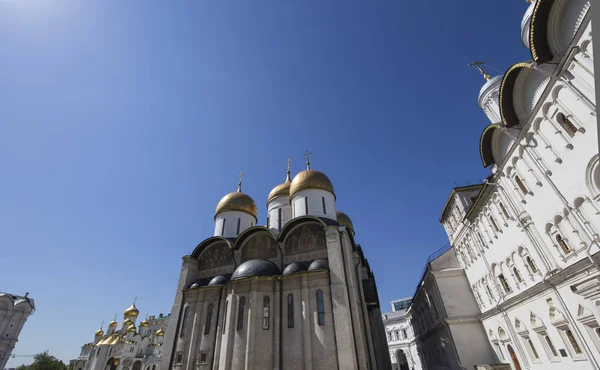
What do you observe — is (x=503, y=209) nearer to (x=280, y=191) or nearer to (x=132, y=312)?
(x=280, y=191)

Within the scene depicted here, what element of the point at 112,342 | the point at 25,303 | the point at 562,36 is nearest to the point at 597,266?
the point at 562,36

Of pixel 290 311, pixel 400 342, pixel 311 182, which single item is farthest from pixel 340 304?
pixel 400 342

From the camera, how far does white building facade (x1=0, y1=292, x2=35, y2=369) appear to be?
30.2 meters

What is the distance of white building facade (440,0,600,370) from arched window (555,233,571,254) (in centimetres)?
3

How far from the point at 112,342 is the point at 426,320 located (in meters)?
35.2

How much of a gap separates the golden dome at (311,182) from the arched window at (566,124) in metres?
13.7

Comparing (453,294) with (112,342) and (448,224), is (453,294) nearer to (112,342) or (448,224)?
(448,224)

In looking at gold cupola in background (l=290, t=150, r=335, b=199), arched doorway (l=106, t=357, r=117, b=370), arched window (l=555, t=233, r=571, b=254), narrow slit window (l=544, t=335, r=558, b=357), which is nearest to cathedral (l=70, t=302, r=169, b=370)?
arched doorway (l=106, t=357, r=117, b=370)

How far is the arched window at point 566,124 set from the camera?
9156 millimetres

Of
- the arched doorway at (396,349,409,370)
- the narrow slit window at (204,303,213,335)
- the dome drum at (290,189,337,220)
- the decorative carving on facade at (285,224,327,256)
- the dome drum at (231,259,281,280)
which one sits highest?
the dome drum at (290,189,337,220)

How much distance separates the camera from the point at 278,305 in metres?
15.2

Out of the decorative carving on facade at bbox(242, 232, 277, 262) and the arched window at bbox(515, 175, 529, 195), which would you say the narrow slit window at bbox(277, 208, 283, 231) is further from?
the arched window at bbox(515, 175, 529, 195)

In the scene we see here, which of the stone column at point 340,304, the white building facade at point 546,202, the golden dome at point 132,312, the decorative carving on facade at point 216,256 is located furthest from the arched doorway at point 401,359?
the golden dome at point 132,312

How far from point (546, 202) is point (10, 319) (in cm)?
4845
